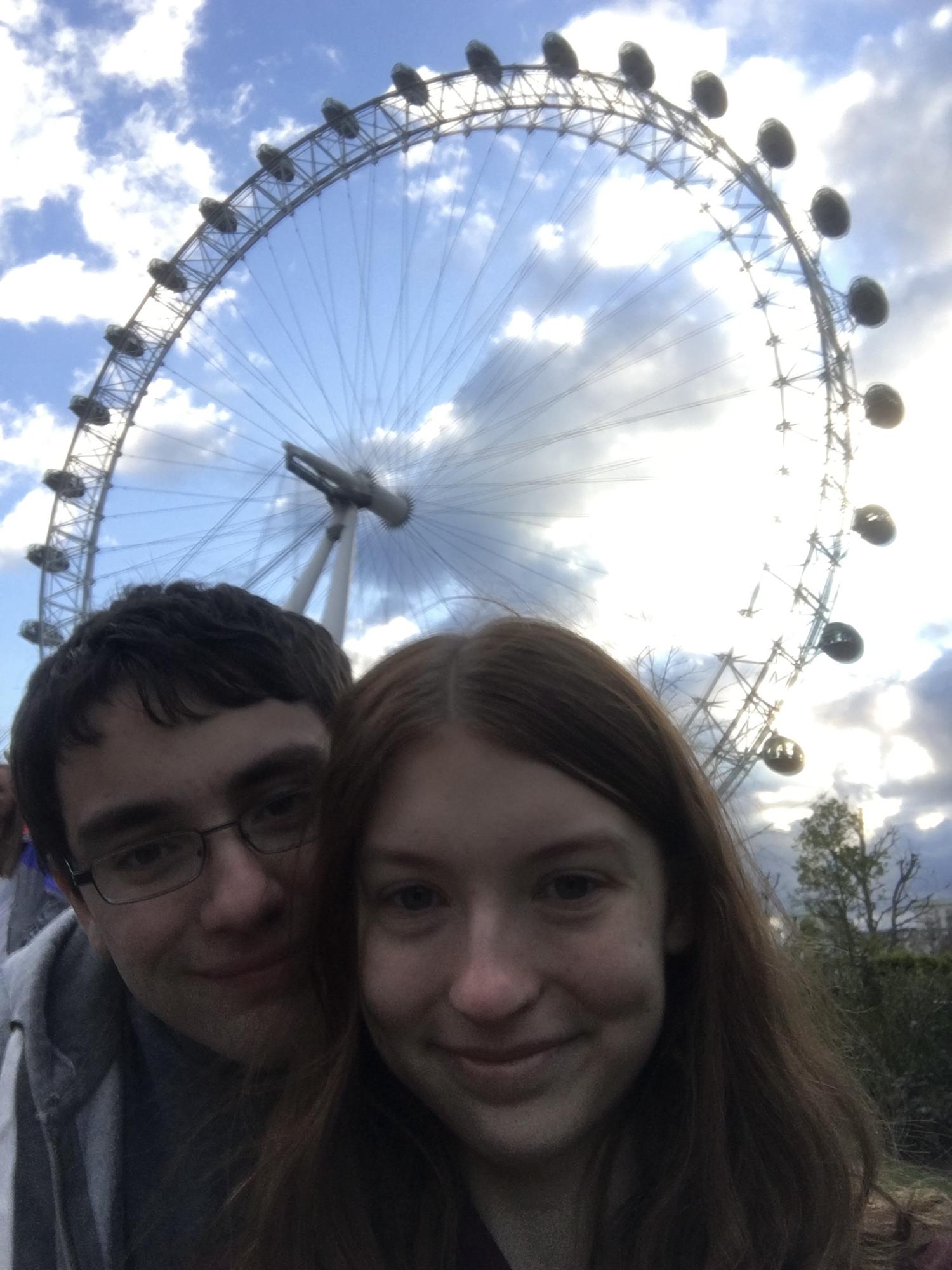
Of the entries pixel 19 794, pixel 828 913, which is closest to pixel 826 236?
pixel 828 913

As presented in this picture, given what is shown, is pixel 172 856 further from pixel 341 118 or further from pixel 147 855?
pixel 341 118

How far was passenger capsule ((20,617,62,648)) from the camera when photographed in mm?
19484

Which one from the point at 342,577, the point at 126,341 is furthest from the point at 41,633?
the point at 342,577

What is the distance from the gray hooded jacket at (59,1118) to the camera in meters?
1.55

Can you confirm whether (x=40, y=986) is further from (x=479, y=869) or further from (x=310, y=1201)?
(x=479, y=869)

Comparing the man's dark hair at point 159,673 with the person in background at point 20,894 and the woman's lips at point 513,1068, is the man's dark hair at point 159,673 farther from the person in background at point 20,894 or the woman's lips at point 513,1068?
the person in background at point 20,894

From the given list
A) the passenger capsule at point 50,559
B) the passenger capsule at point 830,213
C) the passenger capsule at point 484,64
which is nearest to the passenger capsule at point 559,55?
the passenger capsule at point 484,64

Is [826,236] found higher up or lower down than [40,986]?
higher up

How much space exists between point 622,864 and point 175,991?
83cm

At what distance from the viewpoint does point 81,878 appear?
178 cm

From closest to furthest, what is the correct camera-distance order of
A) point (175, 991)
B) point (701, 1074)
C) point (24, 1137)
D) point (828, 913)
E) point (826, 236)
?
point (701, 1074) → point (24, 1137) → point (175, 991) → point (828, 913) → point (826, 236)

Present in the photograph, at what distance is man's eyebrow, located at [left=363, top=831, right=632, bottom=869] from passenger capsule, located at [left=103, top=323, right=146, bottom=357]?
751 inches

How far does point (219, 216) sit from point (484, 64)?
16.1ft

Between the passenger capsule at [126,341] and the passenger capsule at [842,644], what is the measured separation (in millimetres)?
12245
